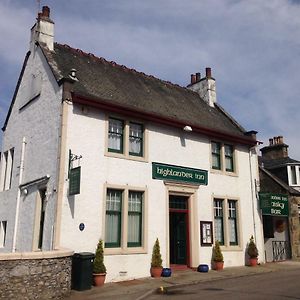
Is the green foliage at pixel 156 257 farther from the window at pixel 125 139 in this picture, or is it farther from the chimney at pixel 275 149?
the chimney at pixel 275 149

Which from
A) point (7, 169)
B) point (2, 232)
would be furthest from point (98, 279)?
point (7, 169)

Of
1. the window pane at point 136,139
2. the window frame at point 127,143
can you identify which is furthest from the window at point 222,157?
the window pane at point 136,139

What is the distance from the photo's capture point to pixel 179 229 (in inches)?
672

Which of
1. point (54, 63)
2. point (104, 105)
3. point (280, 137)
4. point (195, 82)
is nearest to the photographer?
point (104, 105)

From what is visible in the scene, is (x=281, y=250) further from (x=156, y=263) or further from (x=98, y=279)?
(x=98, y=279)

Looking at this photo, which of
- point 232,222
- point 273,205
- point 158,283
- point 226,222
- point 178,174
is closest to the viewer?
point 158,283

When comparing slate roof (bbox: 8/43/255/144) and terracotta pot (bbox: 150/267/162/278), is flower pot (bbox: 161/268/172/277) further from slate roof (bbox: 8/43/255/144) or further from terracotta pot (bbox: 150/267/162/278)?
slate roof (bbox: 8/43/255/144)

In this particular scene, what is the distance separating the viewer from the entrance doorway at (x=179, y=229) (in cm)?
1662

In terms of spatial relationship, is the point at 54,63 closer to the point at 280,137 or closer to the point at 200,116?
the point at 200,116

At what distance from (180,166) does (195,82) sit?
324 inches

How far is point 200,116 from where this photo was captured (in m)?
19.5

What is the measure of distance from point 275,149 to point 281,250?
9.52m

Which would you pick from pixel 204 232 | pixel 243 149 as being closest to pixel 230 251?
pixel 204 232

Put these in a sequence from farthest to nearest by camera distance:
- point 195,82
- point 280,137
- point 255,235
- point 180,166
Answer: point 280,137 < point 195,82 < point 255,235 < point 180,166
